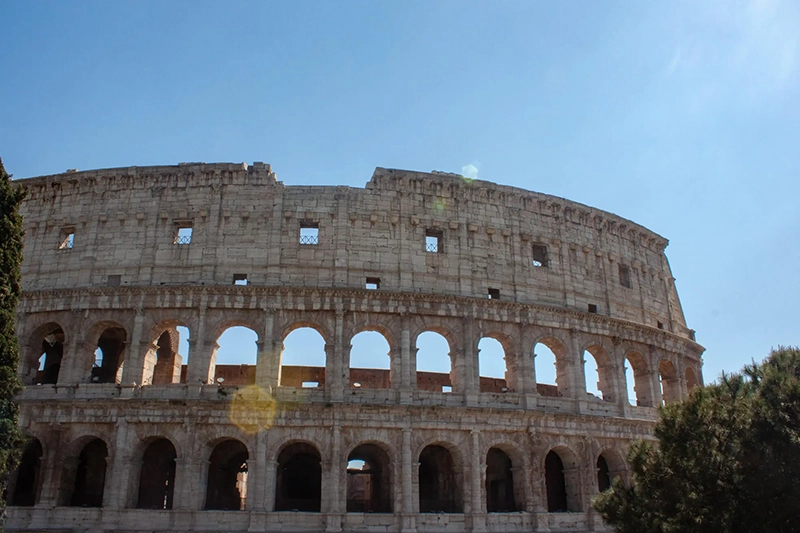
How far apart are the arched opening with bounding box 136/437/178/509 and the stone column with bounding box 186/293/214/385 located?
3.33 meters

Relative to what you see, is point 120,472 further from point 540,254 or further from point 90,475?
point 540,254

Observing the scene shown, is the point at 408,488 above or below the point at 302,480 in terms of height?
below

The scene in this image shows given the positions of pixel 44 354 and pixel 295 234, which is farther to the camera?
pixel 44 354

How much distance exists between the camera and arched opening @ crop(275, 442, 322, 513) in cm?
2641

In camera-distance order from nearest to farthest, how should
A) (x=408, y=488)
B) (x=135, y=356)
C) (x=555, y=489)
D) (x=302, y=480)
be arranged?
(x=408, y=488) → (x=135, y=356) → (x=302, y=480) → (x=555, y=489)

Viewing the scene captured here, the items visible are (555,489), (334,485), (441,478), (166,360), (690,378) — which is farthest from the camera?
(690,378)

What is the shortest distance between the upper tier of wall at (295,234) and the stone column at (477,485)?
19.2ft

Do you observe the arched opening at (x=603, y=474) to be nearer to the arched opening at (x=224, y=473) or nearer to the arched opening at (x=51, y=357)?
the arched opening at (x=224, y=473)

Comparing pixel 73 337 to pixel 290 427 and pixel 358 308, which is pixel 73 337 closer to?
pixel 290 427

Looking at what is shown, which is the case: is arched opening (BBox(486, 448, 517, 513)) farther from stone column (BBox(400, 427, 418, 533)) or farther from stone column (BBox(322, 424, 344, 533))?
stone column (BBox(322, 424, 344, 533))

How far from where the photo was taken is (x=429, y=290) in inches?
1030

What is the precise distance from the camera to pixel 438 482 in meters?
26.5

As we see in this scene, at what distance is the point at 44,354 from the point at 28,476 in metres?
5.51

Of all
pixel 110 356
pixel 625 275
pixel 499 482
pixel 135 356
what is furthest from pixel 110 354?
pixel 625 275
